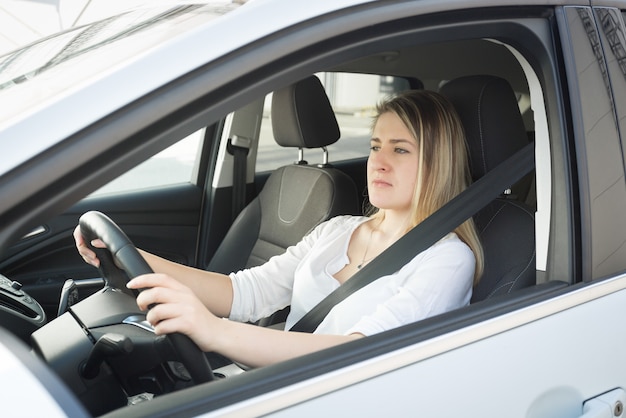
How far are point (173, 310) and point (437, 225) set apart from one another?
2.43ft

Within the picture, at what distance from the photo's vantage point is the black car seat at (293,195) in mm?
2883

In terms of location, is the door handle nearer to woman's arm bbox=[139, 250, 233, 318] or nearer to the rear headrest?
woman's arm bbox=[139, 250, 233, 318]

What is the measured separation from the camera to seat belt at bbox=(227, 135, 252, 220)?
10.9 feet

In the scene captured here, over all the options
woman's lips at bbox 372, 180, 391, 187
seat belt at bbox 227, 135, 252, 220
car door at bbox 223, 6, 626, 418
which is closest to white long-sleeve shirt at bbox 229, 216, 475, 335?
woman's lips at bbox 372, 180, 391, 187

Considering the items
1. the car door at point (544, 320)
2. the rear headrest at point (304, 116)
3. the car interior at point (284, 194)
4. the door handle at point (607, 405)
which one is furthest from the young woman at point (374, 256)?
the rear headrest at point (304, 116)

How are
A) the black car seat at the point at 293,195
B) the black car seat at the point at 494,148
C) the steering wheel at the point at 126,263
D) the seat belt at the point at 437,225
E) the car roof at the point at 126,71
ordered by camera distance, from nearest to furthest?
the car roof at the point at 126,71
the steering wheel at the point at 126,263
the seat belt at the point at 437,225
the black car seat at the point at 494,148
the black car seat at the point at 293,195

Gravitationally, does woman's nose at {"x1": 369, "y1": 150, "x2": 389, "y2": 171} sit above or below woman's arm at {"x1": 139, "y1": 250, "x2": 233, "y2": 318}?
above

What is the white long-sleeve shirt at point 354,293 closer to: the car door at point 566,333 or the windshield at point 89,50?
the car door at point 566,333

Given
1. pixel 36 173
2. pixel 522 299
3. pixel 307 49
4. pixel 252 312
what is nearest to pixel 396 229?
pixel 252 312

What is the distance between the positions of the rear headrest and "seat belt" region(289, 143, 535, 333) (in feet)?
3.80

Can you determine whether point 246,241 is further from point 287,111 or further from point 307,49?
point 307,49

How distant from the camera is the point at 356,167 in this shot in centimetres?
367

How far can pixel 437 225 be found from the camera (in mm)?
1797

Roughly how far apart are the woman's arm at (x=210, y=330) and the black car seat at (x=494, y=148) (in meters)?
0.63
